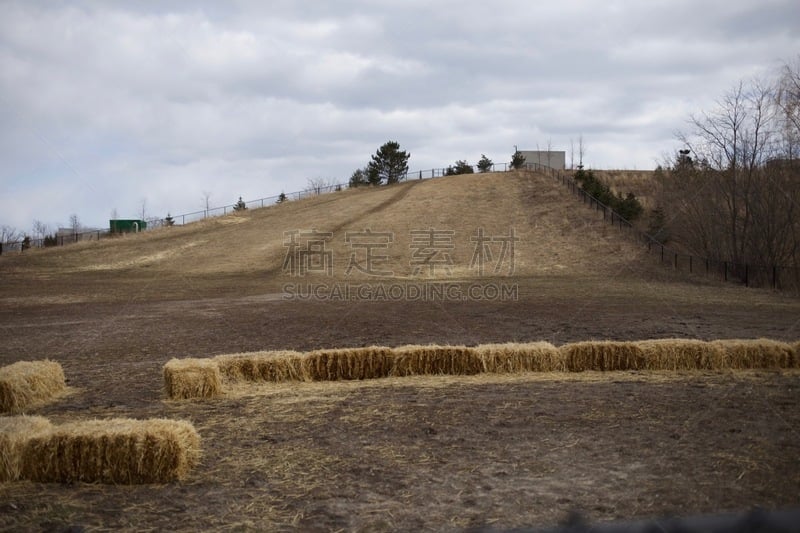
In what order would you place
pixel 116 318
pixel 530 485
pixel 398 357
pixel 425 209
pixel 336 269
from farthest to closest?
pixel 425 209
pixel 336 269
pixel 116 318
pixel 398 357
pixel 530 485

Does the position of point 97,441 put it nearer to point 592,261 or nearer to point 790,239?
point 790,239

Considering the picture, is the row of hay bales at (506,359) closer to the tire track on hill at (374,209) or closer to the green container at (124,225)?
the tire track on hill at (374,209)

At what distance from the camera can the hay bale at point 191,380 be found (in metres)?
10.4

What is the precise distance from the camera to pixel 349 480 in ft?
21.2

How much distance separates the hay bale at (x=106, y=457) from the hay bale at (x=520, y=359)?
6.78m

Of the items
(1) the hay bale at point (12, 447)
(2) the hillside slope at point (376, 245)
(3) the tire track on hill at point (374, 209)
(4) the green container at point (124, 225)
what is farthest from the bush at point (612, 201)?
(1) the hay bale at point (12, 447)

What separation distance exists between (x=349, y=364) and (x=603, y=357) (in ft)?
15.5

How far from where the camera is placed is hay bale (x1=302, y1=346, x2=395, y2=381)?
39.7 ft

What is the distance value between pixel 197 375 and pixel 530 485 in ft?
20.2

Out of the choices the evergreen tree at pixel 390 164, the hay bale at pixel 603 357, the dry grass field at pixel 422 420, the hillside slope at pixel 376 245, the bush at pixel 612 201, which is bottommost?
the dry grass field at pixel 422 420

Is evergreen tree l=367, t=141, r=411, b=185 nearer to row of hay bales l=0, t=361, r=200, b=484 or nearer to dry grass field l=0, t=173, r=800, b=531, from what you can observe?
dry grass field l=0, t=173, r=800, b=531

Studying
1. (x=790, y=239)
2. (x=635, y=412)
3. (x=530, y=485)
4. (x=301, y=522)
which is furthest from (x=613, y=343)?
(x=790, y=239)

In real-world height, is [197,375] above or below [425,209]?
below

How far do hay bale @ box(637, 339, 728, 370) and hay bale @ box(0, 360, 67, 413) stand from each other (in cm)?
1033
